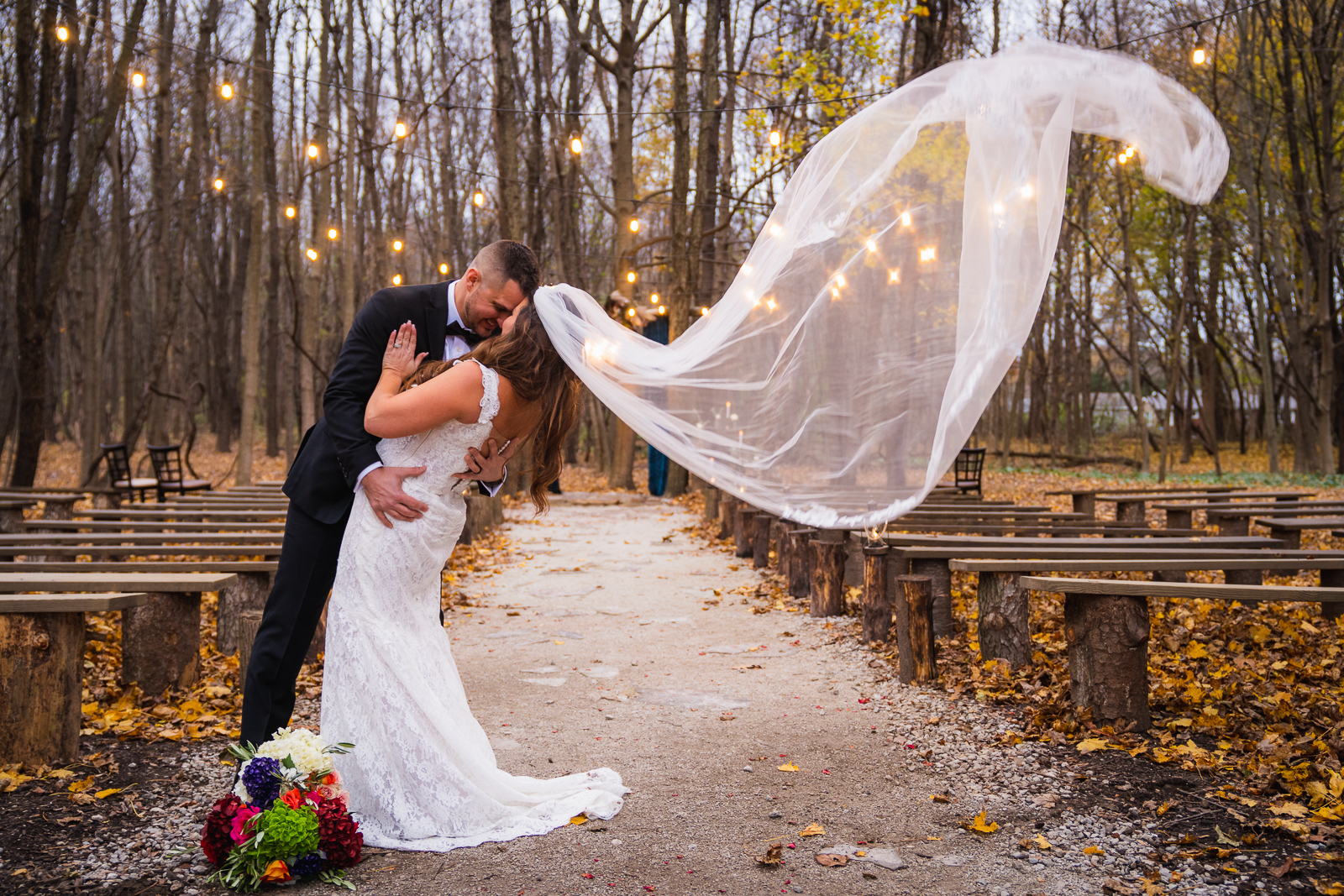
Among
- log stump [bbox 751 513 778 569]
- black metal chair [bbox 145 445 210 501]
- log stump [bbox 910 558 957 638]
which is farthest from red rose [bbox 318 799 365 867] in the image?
black metal chair [bbox 145 445 210 501]

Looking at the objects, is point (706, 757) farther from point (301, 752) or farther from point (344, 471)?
point (344, 471)

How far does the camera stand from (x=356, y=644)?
3213mm

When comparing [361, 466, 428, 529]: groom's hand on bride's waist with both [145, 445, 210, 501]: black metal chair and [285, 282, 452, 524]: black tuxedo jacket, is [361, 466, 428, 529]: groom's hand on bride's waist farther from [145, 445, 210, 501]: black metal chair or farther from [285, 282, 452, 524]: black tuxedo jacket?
[145, 445, 210, 501]: black metal chair

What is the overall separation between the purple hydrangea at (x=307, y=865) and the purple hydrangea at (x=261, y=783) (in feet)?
0.63

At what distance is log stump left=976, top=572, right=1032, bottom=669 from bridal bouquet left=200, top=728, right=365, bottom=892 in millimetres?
3576

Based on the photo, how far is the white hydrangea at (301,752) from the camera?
2889mm

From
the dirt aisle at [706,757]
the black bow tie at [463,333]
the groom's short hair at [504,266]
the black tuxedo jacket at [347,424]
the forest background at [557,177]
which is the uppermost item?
the forest background at [557,177]

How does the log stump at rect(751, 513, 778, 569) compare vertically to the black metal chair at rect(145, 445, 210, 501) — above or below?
below

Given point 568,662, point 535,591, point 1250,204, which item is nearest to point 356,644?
point 568,662

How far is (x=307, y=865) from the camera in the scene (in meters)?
2.80

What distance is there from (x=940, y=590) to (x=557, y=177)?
67.1 ft

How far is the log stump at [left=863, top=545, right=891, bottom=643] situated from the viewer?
588 cm

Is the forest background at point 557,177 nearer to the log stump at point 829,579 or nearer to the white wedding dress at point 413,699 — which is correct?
the log stump at point 829,579

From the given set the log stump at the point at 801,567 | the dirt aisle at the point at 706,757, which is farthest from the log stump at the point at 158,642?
the log stump at the point at 801,567
